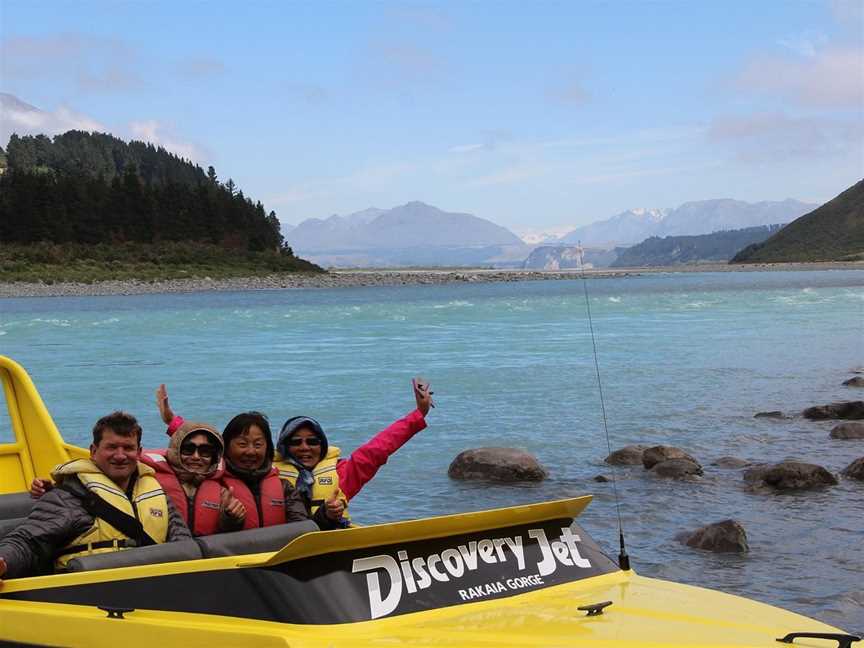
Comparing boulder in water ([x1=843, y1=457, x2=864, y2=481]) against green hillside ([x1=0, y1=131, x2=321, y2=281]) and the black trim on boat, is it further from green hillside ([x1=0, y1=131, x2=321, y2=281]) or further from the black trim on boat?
green hillside ([x1=0, y1=131, x2=321, y2=281])

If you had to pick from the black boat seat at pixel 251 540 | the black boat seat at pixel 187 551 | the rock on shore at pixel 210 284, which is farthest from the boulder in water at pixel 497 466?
the rock on shore at pixel 210 284

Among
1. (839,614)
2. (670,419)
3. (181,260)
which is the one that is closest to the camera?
(839,614)

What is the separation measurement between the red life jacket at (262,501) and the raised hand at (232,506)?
0.06 m

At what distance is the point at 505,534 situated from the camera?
4.99m

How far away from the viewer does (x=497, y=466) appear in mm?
14422

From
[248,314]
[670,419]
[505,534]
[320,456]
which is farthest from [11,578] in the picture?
[248,314]

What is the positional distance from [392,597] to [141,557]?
1.20 m

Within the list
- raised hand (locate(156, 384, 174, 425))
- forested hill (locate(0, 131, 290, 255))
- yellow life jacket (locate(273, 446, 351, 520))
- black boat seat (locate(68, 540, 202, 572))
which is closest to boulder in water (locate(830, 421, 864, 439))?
raised hand (locate(156, 384, 174, 425))

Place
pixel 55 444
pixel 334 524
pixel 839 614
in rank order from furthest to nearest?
pixel 839 614
pixel 55 444
pixel 334 524

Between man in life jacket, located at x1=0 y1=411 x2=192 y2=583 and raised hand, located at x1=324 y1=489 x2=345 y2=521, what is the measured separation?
684mm

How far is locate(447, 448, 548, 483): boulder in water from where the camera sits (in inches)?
565

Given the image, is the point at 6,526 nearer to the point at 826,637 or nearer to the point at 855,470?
the point at 826,637

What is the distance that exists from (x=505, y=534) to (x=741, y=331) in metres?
41.2

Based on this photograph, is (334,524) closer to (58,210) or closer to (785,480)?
(785,480)
